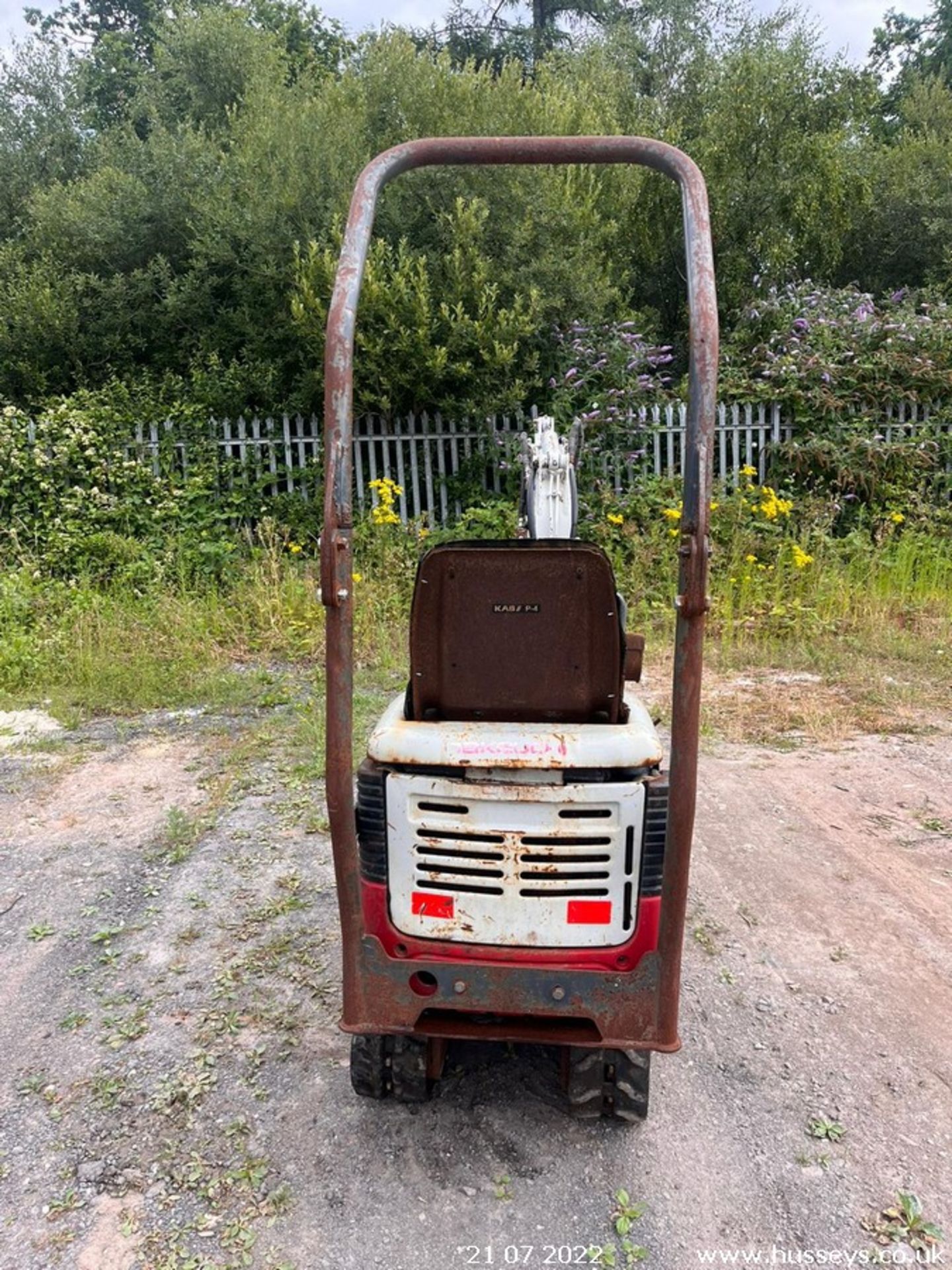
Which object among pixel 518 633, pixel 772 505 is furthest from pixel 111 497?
pixel 518 633

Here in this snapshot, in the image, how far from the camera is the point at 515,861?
2.26 metres

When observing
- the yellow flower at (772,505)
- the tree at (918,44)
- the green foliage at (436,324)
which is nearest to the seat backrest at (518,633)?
the yellow flower at (772,505)

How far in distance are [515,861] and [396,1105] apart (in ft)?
2.90

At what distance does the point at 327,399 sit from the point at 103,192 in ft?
33.0

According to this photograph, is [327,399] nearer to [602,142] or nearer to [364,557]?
[602,142]

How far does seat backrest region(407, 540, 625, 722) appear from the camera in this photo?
2.33 meters

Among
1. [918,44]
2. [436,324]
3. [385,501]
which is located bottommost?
[385,501]

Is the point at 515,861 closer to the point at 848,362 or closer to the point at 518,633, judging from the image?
the point at 518,633

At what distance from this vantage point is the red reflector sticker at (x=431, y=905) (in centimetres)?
230

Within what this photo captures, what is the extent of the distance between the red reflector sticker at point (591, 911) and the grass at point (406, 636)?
2.89 metres

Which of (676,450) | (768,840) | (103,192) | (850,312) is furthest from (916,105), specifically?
(768,840)

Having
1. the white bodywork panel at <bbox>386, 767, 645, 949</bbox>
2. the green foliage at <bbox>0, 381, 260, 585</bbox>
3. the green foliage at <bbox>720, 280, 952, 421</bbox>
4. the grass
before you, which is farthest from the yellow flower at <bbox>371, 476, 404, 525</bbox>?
the white bodywork panel at <bbox>386, 767, 645, 949</bbox>

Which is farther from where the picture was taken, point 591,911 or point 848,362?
point 848,362

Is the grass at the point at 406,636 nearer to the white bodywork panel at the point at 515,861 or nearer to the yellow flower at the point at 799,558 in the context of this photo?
the yellow flower at the point at 799,558
